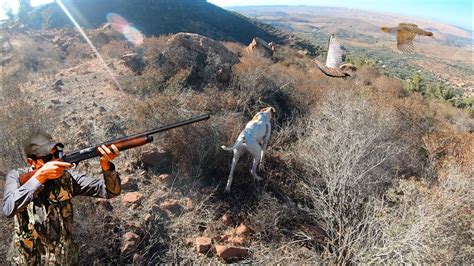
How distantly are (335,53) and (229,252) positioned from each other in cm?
288

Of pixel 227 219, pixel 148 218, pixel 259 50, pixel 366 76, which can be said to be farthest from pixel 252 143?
pixel 366 76

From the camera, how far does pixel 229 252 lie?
457 centimetres

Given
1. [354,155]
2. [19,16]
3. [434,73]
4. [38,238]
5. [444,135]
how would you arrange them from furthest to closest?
[434,73] < [19,16] < [444,135] < [354,155] < [38,238]

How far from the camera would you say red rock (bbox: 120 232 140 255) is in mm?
4258

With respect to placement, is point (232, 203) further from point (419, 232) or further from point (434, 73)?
point (434, 73)

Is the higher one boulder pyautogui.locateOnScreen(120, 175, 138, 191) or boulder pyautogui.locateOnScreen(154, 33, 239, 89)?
boulder pyautogui.locateOnScreen(154, 33, 239, 89)

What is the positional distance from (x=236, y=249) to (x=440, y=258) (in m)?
2.35

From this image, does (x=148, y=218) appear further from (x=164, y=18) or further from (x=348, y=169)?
(x=164, y=18)

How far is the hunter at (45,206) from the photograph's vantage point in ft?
7.44

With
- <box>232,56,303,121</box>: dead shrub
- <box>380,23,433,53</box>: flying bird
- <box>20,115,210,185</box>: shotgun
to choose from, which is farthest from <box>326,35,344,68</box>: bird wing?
<box>232,56,303,121</box>: dead shrub

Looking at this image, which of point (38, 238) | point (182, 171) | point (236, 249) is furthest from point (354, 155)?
point (38, 238)

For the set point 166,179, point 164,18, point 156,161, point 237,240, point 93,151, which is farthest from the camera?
point 164,18

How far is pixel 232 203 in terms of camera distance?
5750mm

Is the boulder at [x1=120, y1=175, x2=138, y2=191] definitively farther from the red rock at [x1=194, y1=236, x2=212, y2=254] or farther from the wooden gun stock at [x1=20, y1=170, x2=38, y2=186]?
the wooden gun stock at [x1=20, y1=170, x2=38, y2=186]
